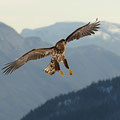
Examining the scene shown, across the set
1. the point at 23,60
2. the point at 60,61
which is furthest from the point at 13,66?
the point at 60,61

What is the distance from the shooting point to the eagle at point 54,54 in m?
14.5

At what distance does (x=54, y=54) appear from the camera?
572 inches

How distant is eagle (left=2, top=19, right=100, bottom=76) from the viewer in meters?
14.5

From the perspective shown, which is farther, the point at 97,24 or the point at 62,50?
the point at 97,24

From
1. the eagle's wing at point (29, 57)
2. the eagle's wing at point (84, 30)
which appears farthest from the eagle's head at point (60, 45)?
the eagle's wing at point (84, 30)

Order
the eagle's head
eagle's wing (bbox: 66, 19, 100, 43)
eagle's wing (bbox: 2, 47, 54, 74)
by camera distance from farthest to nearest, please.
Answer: eagle's wing (bbox: 66, 19, 100, 43) < eagle's wing (bbox: 2, 47, 54, 74) < the eagle's head

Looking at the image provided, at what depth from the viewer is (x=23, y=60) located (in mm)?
15852

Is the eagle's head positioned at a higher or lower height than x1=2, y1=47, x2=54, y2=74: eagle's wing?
higher

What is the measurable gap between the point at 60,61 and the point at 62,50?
524 millimetres

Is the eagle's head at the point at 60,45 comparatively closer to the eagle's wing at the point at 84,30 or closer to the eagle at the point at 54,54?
the eagle at the point at 54,54

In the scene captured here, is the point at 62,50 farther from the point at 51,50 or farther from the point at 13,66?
the point at 13,66

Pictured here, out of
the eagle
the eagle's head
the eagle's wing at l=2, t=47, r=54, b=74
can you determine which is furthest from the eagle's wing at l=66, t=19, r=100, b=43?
the eagle's head

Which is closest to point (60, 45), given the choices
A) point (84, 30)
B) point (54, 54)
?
point (54, 54)

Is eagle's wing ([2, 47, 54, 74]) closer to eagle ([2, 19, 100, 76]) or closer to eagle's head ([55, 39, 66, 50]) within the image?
eagle ([2, 19, 100, 76])
